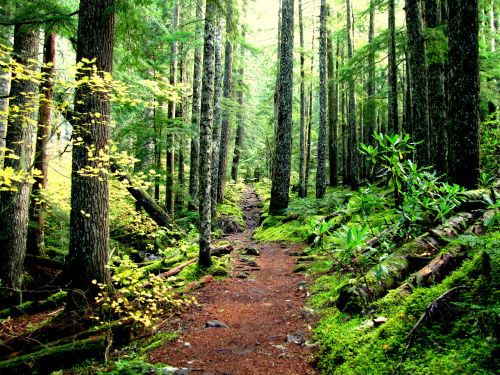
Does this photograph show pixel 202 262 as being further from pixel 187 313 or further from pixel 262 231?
pixel 262 231

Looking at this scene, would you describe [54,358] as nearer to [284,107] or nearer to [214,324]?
[214,324]

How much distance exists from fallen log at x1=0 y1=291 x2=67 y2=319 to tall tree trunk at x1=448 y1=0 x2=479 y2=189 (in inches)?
395

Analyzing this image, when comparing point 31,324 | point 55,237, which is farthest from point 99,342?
point 55,237

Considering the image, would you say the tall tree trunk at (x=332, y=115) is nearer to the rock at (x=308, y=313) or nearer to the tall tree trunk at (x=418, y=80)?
the tall tree trunk at (x=418, y=80)

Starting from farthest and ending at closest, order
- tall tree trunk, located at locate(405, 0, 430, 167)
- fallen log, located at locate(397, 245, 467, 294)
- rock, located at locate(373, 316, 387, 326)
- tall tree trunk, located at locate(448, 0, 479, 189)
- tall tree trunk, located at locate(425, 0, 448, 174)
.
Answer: tall tree trunk, located at locate(425, 0, 448, 174)
tall tree trunk, located at locate(405, 0, 430, 167)
tall tree trunk, located at locate(448, 0, 479, 189)
fallen log, located at locate(397, 245, 467, 294)
rock, located at locate(373, 316, 387, 326)

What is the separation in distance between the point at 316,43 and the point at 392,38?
14652 millimetres

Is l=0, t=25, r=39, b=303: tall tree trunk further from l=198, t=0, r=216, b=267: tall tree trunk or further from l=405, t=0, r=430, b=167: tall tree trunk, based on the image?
l=405, t=0, r=430, b=167: tall tree trunk

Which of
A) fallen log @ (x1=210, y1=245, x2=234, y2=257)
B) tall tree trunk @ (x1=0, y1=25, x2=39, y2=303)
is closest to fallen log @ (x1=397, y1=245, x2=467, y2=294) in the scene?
fallen log @ (x1=210, y1=245, x2=234, y2=257)

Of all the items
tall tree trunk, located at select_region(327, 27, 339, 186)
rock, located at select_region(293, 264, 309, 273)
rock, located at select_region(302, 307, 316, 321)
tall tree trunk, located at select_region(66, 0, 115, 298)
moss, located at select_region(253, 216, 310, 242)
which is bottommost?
rock, located at select_region(302, 307, 316, 321)

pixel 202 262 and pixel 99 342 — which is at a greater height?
pixel 202 262

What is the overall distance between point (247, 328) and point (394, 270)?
2216 millimetres

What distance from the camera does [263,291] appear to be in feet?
19.3

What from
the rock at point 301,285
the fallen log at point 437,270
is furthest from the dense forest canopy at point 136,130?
the rock at point 301,285

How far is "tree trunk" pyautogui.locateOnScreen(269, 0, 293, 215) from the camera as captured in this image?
1191 cm
